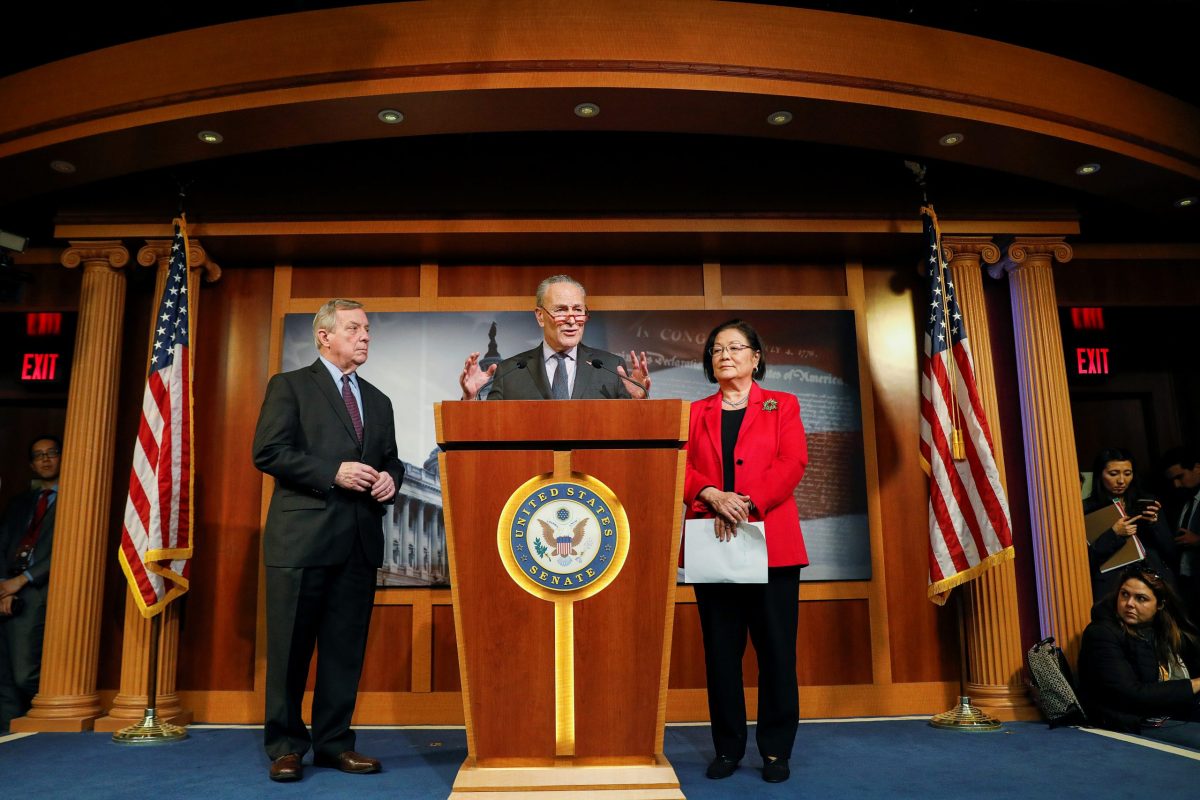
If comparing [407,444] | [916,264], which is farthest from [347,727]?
[916,264]

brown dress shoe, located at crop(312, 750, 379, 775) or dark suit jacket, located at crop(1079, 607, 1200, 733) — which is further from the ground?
dark suit jacket, located at crop(1079, 607, 1200, 733)

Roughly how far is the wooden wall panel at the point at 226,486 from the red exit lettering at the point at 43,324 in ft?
4.99

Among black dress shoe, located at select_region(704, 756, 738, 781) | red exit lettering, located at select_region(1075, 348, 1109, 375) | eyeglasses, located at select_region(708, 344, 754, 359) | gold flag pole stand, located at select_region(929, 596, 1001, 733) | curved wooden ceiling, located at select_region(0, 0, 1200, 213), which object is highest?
curved wooden ceiling, located at select_region(0, 0, 1200, 213)

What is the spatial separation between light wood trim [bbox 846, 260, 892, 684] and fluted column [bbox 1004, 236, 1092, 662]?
31.6 inches

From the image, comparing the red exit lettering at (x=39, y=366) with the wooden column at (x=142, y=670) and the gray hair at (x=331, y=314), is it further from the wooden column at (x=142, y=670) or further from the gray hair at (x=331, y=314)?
the gray hair at (x=331, y=314)

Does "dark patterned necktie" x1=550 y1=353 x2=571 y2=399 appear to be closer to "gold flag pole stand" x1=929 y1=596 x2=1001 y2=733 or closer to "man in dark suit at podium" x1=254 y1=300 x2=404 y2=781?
"man in dark suit at podium" x1=254 y1=300 x2=404 y2=781

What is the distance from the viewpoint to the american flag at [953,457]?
4148mm

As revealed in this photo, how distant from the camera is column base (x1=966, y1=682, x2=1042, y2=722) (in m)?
4.20

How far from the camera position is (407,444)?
466cm

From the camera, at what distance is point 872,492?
15.4 ft

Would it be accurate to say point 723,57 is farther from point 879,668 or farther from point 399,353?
point 879,668

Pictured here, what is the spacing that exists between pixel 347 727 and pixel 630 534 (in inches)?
62.6

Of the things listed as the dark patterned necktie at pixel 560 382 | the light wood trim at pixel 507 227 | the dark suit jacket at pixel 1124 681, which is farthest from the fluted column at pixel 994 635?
the dark patterned necktie at pixel 560 382

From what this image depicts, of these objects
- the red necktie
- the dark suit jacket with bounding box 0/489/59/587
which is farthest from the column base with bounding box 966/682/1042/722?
the red necktie
